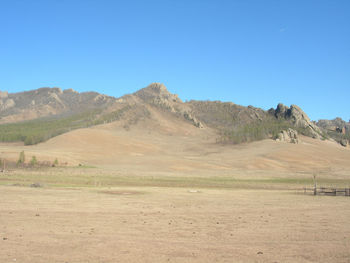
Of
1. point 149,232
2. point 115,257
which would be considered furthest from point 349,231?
point 115,257

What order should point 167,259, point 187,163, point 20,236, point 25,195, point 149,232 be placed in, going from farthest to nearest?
1. point 187,163
2. point 25,195
3. point 149,232
4. point 20,236
5. point 167,259

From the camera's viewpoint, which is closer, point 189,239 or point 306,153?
point 189,239

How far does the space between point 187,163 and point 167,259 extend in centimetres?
10484

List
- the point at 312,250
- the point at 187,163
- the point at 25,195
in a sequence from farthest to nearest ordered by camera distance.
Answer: the point at 187,163 < the point at 25,195 < the point at 312,250

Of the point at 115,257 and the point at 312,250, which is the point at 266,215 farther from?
the point at 115,257

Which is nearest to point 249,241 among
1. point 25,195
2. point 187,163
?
point 25,195

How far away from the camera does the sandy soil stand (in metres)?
16.1

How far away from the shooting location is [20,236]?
1898 centimetres

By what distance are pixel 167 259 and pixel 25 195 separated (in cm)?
2509

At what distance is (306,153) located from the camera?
15812 cm

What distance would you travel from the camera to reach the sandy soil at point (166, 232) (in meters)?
16.1

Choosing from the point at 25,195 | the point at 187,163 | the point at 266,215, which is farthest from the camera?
the point at 187,163

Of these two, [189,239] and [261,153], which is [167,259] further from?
[261,153]

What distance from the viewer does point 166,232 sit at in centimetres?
2116
